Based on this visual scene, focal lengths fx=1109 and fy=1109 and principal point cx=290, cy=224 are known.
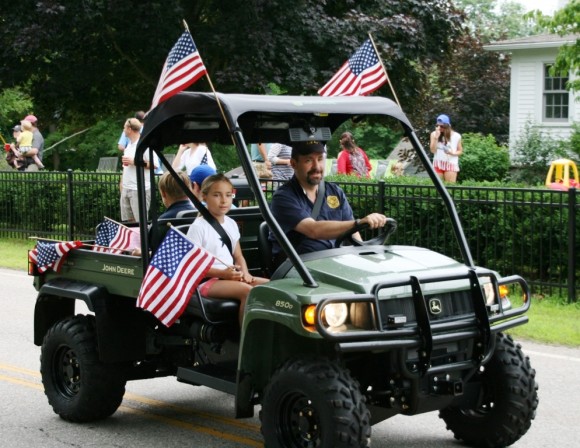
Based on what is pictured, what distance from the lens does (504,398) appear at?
20.6 ft

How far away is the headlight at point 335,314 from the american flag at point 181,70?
65.8 inches

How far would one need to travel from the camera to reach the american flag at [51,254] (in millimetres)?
7555

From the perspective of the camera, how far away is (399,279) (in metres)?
5.76

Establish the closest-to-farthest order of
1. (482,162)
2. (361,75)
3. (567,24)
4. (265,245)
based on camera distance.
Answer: (265,245), (361,75), (567,24), (482,162)

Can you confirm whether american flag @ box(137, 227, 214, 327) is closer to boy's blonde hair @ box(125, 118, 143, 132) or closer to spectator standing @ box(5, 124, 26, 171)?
boy's blonde hair @ box(125, 118, 143, 132)

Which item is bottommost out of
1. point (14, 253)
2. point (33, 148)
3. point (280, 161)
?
point (14, 253)

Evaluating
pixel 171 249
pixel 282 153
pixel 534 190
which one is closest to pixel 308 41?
pixel 282 153

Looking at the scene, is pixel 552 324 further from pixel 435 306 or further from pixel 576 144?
pixel 576 144

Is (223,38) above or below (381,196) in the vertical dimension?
above

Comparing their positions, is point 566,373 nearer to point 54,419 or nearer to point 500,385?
point 500,385

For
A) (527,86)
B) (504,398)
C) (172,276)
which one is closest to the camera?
(504,398)

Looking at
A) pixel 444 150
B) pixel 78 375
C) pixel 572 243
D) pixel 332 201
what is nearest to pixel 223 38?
pixel 444 150

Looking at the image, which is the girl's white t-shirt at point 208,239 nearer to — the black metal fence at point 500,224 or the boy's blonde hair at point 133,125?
the black metal fence at point 500,224

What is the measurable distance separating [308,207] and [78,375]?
1.98m
